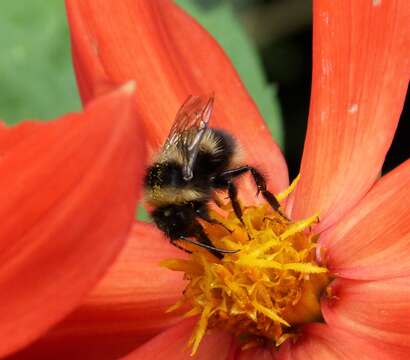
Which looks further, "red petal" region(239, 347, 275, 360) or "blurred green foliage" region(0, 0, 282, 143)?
"blurred green foliage" region(0, 0, 282, 143)

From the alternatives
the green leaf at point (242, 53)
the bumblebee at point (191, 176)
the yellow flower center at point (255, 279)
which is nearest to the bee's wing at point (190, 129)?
the bumblebee at point (191, 176)

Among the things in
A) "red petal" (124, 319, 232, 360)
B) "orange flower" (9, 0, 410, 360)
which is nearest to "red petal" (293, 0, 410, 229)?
"orange flower" (9, 0, 410, 360)

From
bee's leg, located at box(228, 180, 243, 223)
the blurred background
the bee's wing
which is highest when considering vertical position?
the blurred background

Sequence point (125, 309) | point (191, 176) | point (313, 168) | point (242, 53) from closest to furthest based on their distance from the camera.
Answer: point (191, 176)
point (125, 309)
point (313, 168)
point (242, 53)

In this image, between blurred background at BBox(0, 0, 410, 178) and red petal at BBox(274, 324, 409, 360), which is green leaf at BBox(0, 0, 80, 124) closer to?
blurred background at BBox(0, 0, 410, 178)

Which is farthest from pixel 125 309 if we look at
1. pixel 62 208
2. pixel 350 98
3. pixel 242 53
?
pixel 242 53

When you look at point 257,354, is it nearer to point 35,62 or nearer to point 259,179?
point 259,179
